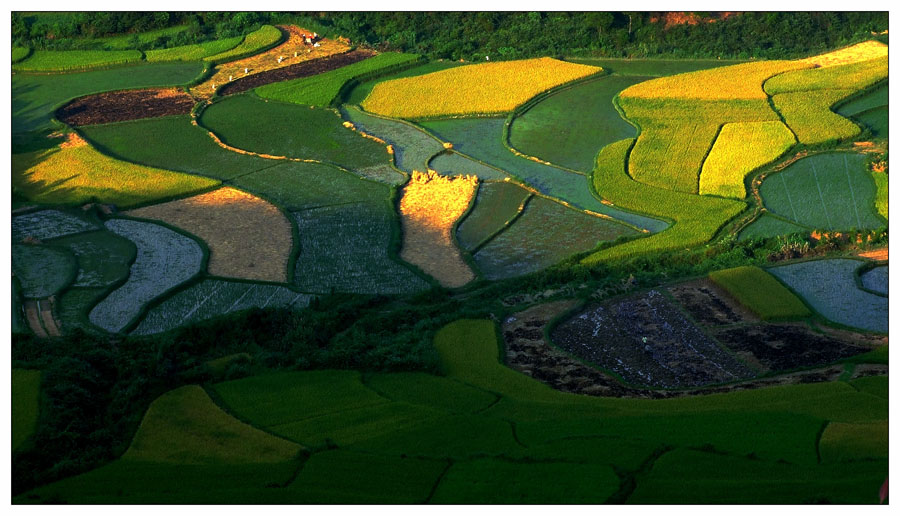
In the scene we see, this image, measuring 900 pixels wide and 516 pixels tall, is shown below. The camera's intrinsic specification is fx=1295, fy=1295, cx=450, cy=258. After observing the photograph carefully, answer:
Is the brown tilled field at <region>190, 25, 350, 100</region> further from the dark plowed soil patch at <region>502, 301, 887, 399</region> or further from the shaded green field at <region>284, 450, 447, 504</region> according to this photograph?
the shaded green field at <region>284, 450, 447, 504</region>

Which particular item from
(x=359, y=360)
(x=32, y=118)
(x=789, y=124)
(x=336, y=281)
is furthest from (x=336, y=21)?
(x=359, y=360)

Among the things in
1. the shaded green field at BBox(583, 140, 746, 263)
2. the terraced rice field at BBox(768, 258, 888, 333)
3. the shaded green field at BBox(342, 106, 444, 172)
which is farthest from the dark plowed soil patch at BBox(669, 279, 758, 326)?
the shaded green field at BBox(342, 106, 444, 172)

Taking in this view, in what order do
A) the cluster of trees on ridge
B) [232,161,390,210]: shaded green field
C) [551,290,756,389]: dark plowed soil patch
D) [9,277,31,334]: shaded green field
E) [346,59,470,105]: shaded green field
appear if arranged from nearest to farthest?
1. [551,290,756,389]: dark plowed soil patch
2. [9,277,31,334]: shaded green field
3. [232,161,390,210]: shaded green field
4. [346,59,470,105]: shaded green field
5. the cluster of trees on ridge

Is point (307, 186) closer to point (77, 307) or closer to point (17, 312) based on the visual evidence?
point (77, 307)

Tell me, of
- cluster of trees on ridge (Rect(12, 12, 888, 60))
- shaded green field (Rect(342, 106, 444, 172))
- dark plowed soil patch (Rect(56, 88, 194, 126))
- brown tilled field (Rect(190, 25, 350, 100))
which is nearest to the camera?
shaded green field (Rect(342, 106, 444, 172))

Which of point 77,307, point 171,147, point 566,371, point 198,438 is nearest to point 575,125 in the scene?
point 171,147
